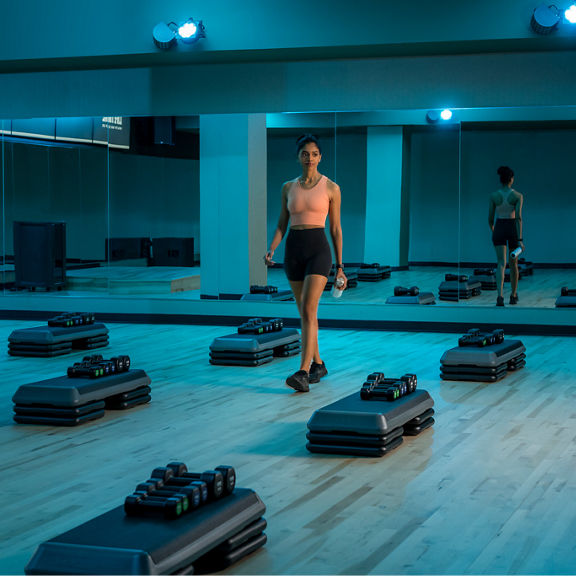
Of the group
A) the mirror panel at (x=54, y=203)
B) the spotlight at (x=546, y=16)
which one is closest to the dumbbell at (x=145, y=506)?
the spotlight at (x=546, y=16)

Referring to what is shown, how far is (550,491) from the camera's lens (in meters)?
3.96

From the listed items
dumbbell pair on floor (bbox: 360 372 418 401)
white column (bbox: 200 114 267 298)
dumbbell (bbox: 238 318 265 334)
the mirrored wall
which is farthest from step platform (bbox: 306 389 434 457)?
white column (bbox: 200 114 267 298)

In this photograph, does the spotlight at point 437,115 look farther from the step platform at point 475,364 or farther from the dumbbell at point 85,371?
the dumbbell at point 85,371

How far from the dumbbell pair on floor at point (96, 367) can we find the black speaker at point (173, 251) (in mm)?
4779

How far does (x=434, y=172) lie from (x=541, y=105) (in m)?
1.30

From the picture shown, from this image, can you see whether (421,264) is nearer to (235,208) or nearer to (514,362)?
(235,208)

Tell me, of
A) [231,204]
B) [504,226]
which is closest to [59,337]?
[231,204]

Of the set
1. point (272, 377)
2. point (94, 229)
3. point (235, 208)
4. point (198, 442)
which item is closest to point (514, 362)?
point (272, 377)

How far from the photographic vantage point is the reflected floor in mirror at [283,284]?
952 centimetres

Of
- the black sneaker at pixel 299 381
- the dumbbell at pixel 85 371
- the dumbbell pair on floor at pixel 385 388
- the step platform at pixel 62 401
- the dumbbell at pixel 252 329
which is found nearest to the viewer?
the dumbbell pair on floor at pixel 385 388

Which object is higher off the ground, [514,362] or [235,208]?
[235,208]

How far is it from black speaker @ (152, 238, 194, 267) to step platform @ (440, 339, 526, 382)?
4.48 metres

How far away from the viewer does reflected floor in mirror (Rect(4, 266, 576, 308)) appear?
9.52 metres

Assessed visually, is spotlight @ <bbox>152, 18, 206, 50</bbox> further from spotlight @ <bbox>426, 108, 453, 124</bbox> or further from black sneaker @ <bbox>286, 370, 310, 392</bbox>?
black sneaker @ <bbox>286, 370, 310, 392</bbox>
